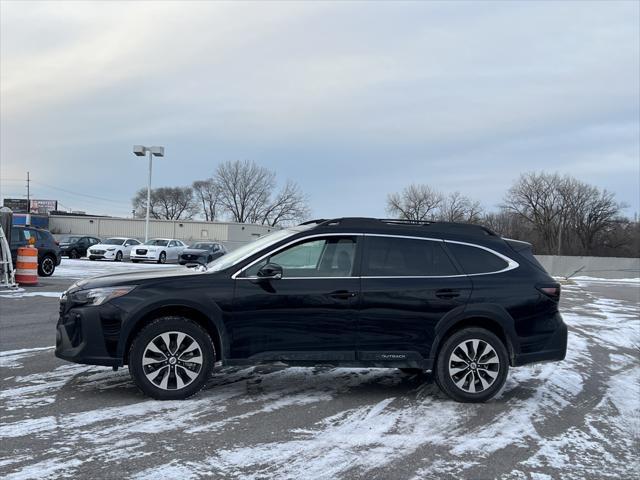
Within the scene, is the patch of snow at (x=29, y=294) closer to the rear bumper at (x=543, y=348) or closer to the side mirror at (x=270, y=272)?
the side mirror at (x=270, y=272)

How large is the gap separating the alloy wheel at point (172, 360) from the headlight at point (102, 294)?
0.54 metres

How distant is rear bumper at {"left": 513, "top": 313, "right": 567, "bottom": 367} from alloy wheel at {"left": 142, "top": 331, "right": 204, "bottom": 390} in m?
3.22

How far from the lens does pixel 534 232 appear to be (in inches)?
3000

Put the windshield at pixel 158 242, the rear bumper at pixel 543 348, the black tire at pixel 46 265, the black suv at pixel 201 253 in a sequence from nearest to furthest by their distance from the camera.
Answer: the rear bumper at pixel 543 348 < the black tire at pixel 46 265 < the black suv at pixel 201 253 < the windshield at pixel 158 242

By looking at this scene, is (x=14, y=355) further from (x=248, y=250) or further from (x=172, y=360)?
(x=248, y=250)

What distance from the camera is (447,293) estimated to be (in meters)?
5.86

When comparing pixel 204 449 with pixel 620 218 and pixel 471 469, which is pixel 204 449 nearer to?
pixel 471 469

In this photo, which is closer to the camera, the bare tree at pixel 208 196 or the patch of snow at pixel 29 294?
the patch of snow at pixel 29 294

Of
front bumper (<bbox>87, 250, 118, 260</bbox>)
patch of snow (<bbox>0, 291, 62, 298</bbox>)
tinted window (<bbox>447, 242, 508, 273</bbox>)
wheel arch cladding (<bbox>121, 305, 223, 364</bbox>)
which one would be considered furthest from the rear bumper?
front bumper (<bbox>87, 250, 118, 260</bbox>)

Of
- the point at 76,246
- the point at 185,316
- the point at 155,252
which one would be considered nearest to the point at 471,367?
the point at 185,316

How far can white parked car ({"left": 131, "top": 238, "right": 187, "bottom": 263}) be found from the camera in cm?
3497

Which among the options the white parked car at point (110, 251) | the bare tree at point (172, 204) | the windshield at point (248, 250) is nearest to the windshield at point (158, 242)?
the white parked car at point (110, 251)

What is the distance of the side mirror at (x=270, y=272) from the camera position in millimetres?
5540

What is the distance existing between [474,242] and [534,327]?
1.07m
